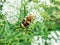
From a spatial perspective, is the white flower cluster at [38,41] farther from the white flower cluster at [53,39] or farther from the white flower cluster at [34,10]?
the white flower cluster at [34,10]

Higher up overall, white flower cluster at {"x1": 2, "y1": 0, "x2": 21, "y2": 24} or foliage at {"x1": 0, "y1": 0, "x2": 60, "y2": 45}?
white flower cluster at {"x1": 2, "y1": 0, "x2": 21, "y2": 24}

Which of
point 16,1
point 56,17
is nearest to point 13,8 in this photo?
point 16,1

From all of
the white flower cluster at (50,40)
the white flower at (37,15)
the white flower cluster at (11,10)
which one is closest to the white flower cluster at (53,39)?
the white flower cluster at (50,40)

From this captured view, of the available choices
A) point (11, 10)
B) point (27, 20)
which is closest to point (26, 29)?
point (27, 20)

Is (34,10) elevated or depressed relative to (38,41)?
elevated

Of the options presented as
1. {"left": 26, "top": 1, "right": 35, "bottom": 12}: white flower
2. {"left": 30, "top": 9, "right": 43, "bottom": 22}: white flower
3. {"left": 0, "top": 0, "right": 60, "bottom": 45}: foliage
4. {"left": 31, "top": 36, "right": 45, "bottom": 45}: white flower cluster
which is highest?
{"left": 26, "top": 1, "right": 35, "bottom": 12}: white flower

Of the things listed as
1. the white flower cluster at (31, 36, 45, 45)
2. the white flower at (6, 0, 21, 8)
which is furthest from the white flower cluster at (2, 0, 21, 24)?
the white flower cluster at (31, 36, 45, 45)

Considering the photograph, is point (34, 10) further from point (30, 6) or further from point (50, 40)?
point (50, 40)

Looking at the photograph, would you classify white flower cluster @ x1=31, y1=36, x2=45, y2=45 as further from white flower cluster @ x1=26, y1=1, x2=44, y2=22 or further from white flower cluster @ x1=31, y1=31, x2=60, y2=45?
white flower cluster @ x1=26, y1=1, x2=44, y2=22
